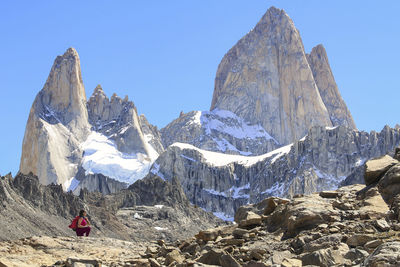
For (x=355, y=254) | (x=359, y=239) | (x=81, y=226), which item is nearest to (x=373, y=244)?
(x=355, y=254)

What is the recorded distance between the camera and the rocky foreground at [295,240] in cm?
1729

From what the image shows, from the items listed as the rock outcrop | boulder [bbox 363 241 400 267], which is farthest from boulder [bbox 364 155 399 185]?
boulder [bbox 363 241 400 267]

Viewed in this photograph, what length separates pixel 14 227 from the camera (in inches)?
3826

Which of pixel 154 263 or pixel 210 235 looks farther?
pixel 210 235

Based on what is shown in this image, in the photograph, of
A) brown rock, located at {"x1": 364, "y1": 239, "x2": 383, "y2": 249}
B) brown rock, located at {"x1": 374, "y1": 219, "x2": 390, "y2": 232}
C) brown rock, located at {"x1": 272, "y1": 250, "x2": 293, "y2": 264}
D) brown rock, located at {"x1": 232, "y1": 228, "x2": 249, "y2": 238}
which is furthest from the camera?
brown rock, located at {"x1": 232, "y1": 228, "x2": 249, "y2": 238}

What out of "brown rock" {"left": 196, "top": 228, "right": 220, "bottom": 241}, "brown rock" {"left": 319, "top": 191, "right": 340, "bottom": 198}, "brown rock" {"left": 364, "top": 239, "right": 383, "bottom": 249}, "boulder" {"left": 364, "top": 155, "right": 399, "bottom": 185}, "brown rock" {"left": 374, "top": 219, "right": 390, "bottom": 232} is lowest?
"brown rock" {"left": 364, "top": 239, "right": 383, "bottom": 249}

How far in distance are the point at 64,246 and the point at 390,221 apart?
1364 cm

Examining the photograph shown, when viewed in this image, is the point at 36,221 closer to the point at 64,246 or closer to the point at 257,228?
the point at 64,246

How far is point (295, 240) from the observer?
20016 mm

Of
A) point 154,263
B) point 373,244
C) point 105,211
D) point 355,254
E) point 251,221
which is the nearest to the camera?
point 355,254

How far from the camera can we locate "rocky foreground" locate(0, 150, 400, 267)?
17.3 m

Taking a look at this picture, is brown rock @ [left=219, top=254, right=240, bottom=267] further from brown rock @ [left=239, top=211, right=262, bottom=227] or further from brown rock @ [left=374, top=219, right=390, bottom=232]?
brown rock @ [left=239, top=211, right=262, bottom=227]

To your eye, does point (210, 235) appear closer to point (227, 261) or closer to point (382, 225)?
point (227, 261)

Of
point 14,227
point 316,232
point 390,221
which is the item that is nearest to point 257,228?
point 316,232
